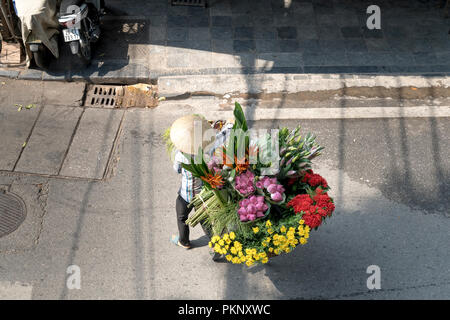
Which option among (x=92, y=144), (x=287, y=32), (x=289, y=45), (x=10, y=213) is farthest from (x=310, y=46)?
(x=10, y=213)

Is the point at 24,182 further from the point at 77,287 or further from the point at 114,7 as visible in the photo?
the point at 114,7

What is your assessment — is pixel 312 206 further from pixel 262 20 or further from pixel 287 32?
pixel 262 20

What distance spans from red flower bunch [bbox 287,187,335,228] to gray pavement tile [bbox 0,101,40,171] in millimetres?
4185

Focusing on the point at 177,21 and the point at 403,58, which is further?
the point at 177,21

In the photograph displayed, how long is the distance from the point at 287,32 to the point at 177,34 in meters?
1.92

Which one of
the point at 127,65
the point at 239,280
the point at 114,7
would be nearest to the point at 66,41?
the point at 127,65

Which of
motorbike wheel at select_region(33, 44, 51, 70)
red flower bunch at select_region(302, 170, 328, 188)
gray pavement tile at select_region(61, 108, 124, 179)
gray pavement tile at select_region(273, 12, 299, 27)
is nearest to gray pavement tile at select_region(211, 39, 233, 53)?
gray pavement tile at select_region(273, 12, 299, 27)

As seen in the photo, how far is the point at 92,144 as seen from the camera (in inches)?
274

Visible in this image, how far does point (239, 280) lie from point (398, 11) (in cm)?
620

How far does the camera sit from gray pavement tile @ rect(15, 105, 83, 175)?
669 cm

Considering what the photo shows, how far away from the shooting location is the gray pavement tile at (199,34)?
27.8 ft

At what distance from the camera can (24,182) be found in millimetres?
6539

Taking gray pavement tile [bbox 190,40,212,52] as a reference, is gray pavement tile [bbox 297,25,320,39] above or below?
above

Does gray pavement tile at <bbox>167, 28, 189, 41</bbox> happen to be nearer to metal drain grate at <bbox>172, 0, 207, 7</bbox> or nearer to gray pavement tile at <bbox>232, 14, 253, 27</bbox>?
metal drain grate at <bbox>172, 0, 207, 7</bbox>
